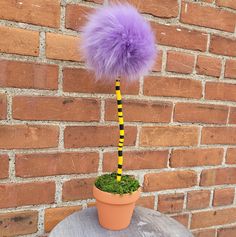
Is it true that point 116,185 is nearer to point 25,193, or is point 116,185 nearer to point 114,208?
point 114,208

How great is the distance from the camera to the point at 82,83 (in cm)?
85

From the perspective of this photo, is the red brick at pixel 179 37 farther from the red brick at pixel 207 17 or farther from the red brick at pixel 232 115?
the red brick at pixel 232 115

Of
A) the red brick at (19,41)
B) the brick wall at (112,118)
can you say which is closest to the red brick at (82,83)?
the brick wall at (112,118)

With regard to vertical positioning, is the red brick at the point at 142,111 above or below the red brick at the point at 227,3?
below

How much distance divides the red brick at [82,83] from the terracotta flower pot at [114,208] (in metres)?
0.30

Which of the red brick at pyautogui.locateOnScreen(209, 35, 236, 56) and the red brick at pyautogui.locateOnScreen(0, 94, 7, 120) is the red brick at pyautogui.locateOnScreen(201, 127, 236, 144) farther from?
the red brick at pyautogui.locateOnScreen(0, 94, 7, 120)

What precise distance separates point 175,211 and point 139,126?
1.14 feet

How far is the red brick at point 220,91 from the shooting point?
1.03 metres

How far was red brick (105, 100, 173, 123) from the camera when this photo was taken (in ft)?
2.94

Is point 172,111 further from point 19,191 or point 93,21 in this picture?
point 19,191

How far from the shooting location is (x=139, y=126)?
939 mm

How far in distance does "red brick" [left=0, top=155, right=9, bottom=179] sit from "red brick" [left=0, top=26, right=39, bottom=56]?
0.28 metres

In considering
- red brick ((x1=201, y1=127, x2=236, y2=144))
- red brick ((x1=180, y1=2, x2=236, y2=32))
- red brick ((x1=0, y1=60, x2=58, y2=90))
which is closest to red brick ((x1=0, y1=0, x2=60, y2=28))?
red brick ((x1=0, y1=60, x2=58, y2=90))

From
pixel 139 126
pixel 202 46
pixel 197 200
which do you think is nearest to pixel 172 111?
pixel 139 126
